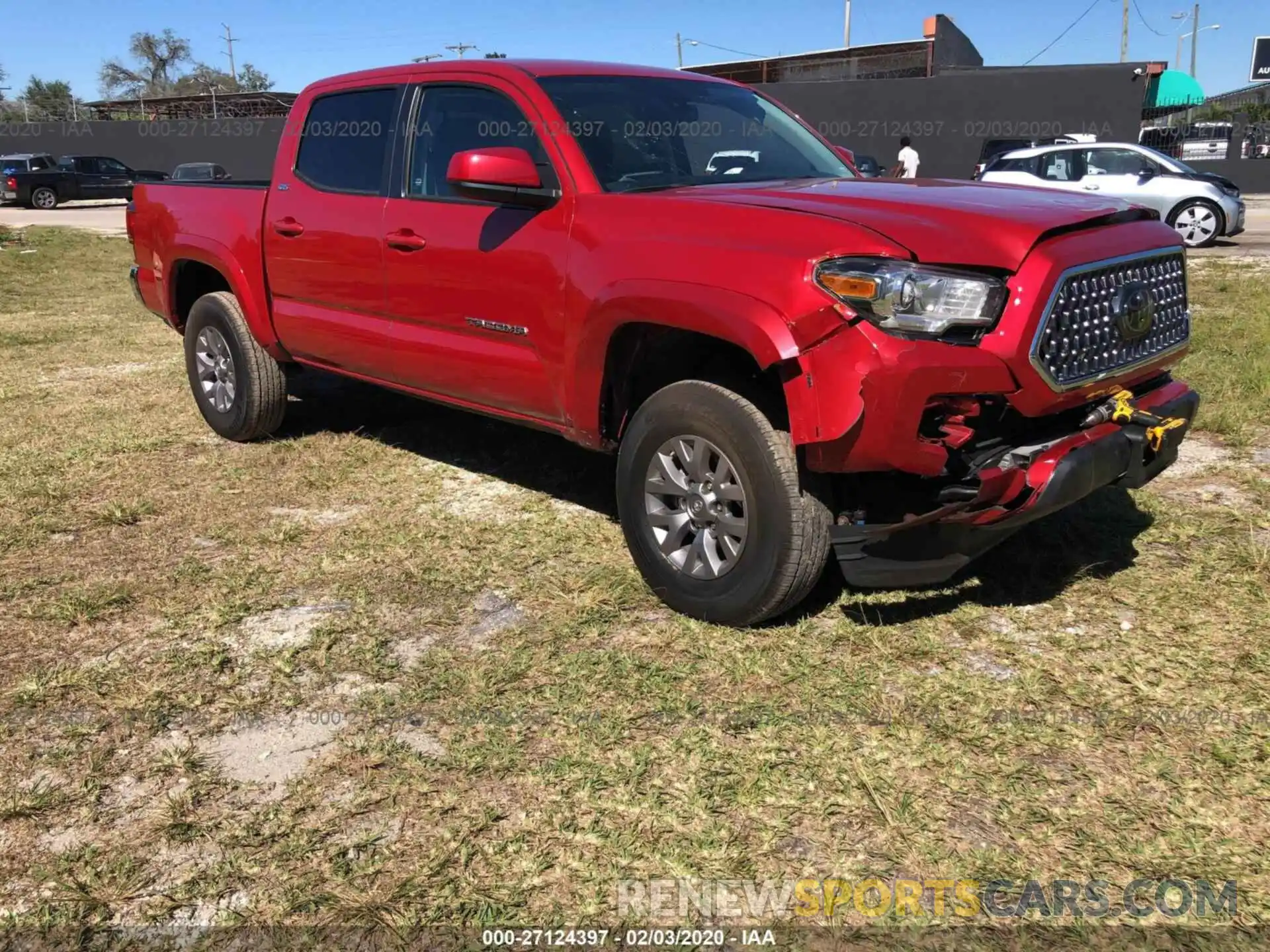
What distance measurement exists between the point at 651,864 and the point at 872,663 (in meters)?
1.15

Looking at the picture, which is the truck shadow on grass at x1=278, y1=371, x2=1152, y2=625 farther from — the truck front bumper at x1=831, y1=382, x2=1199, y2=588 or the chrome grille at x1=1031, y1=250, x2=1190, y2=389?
the chrome grille at x1=1031, y1=250, x2=1190, y2=389

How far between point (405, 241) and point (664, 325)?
1501 millimetres

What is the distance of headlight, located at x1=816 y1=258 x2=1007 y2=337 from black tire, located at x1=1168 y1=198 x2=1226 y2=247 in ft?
44.9

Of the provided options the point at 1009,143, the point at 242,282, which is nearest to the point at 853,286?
the point at 242,282

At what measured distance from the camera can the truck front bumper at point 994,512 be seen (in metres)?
3.01

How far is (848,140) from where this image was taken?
3111cm

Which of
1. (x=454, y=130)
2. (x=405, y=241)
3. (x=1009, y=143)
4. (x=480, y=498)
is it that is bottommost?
(x=480, y=498)

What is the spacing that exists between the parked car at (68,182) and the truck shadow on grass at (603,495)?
Answer: 26617mm

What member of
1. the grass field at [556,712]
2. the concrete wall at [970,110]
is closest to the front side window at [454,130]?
the grass field at [556,712]

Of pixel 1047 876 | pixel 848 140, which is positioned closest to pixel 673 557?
pixel 1047 876

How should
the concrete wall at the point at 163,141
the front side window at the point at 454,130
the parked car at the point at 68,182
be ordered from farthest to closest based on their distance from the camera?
the concrete wall at the point at 163,141 → the parked car at the point at 68,182 → the front side window at the point at 454,130

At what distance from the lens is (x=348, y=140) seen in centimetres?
491

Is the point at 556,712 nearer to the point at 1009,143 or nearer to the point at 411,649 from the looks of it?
the point at 411,649

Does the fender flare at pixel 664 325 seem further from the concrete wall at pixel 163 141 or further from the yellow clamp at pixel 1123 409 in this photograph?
the concrete wall at pixel 163 141
